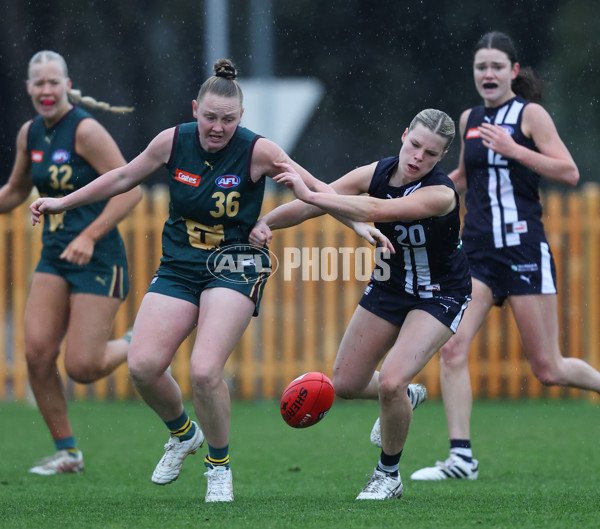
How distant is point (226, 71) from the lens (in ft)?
18.2

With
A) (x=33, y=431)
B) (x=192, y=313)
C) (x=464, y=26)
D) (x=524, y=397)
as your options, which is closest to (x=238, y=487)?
(x=192, y=313)

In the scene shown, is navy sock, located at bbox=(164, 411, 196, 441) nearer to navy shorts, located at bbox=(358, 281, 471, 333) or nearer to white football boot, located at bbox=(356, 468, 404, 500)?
white football boot, located at bbox=(356, 468, 404, 500)

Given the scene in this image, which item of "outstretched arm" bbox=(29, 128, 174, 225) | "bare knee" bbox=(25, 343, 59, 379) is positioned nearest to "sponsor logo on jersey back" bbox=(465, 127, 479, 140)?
"outstretched arm" bbox=(29, 128, 174, 225)

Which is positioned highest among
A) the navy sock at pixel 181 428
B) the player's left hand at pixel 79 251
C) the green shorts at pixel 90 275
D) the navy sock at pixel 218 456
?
the player's left hand at pixel 79 251

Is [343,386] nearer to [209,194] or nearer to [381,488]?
[381,488]

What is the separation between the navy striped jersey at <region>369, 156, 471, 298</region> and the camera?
5.68 m

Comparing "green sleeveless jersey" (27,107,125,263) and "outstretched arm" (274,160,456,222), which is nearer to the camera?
"outstretched arm" (274,160,456,222)

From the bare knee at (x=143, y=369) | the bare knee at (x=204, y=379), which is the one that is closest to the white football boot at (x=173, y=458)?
the bare knee at (x=143, y=369)

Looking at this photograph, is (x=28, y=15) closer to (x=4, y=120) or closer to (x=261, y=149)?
(x=4, y=120)

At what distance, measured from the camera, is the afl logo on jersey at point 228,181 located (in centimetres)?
557

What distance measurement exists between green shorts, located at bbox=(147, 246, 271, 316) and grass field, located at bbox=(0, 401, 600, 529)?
3.59 feet

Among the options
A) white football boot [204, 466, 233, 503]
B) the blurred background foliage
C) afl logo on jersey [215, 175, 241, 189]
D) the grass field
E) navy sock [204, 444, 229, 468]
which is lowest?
the grass field

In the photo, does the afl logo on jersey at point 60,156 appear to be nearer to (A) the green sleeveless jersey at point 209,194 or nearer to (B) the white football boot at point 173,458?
(A) the green sleeveless jersey at point 209,194

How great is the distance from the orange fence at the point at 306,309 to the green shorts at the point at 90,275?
14.8 ft
